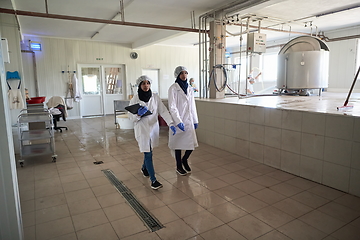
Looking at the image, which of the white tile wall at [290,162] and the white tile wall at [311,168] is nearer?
the white tile wall at [311,168]

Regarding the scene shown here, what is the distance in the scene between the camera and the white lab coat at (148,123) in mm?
2777

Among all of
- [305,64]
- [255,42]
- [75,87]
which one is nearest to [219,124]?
[255,42]

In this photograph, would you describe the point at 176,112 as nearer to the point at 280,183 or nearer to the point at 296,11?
the point at 280,183

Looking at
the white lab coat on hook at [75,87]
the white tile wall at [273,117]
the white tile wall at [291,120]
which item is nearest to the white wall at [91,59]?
the white lab coat on hook at [75,87]

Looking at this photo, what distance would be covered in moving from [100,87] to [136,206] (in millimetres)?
7588

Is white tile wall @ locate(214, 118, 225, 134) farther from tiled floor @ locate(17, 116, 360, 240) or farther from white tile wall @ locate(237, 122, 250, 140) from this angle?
tiled floor @ locate(17, 116, 360, 240)

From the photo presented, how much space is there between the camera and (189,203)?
97.5 inches

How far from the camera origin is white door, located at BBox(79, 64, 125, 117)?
9.00 meters

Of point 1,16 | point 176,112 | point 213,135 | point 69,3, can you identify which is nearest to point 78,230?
point 176,112

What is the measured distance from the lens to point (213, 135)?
182 inches

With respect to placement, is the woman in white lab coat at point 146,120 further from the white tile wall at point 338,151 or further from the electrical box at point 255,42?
the electrical box at point 255,42

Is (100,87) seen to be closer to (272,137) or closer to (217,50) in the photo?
(217,50)

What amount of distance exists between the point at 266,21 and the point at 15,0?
584 centimetres

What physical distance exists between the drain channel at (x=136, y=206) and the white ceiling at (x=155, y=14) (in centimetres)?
311
